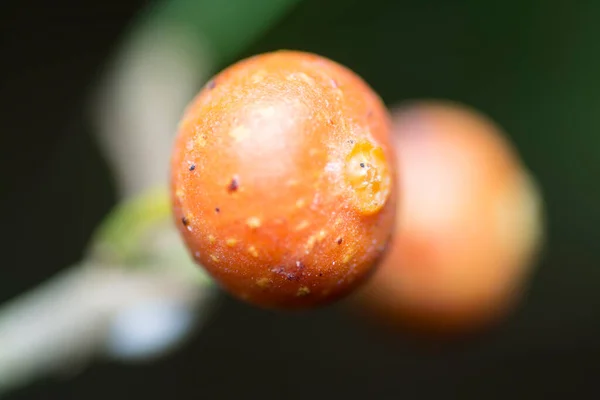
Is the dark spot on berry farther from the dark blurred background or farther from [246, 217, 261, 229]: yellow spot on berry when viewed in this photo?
the dark blurred background

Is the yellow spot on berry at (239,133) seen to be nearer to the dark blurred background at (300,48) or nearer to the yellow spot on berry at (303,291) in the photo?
the yellow spot on berry at (303,291)

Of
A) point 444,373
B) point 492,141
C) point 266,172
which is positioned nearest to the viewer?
point 266,172

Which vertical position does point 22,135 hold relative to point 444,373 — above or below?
above

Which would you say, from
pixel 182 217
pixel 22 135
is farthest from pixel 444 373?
pixel 182 217

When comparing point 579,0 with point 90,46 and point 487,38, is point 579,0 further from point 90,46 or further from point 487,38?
point 90,46

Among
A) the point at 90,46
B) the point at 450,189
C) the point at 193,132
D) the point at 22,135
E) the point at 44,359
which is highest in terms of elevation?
the point at 90,46

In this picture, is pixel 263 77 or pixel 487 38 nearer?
pixel 263 77

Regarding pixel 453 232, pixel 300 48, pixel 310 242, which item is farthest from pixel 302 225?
pixel 300 48

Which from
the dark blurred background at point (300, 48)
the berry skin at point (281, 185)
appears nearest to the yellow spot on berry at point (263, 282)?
the berry skin at point (281, 185)
